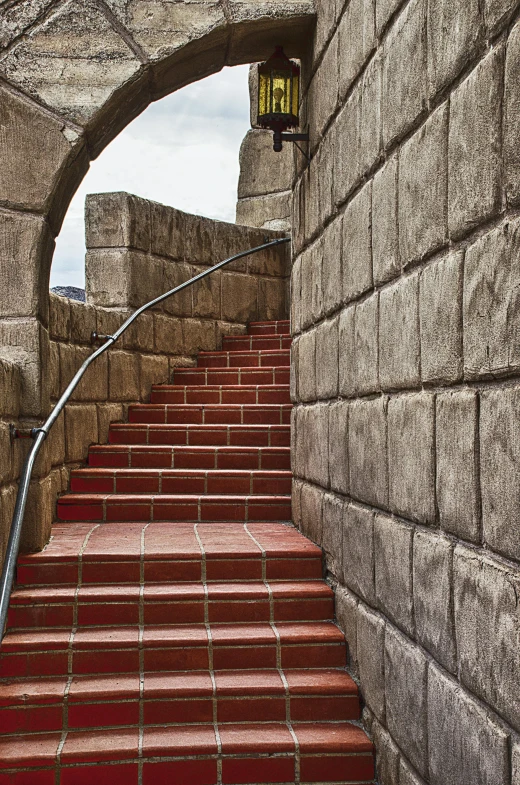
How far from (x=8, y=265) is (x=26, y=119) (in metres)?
0.67

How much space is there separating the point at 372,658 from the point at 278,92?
2737 millimetres

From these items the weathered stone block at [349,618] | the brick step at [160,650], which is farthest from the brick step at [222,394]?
the brick step at [160,650]

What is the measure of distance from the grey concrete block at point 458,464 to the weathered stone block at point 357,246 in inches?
35.2

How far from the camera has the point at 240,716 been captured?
301 centimetres

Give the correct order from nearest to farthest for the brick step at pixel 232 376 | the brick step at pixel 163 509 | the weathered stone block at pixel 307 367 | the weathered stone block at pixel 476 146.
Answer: the weathered stone block at pixel 476 146
the weathered stone block at pixel 307 367
the brick step at pixel 163 509
the brick step at pixel 232 376

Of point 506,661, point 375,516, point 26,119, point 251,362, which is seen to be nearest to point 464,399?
point 506,661

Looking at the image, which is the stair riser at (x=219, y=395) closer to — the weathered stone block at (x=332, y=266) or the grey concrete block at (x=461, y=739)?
the weathered stone block at (x=332, y=266)

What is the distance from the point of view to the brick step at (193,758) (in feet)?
8.99

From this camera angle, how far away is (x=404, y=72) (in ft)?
7.78

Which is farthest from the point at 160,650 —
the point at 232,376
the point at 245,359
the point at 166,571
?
the point at 245,359

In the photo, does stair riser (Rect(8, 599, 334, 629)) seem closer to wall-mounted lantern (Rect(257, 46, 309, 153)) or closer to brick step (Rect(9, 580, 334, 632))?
brick step (Rect(9, 580, 334, 632))

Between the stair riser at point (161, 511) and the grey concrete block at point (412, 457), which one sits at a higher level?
the grey concrete block at point (412, 457)

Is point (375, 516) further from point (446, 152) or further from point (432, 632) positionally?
point (446, 152)

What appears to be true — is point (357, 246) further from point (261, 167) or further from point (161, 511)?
point (261, 167)
